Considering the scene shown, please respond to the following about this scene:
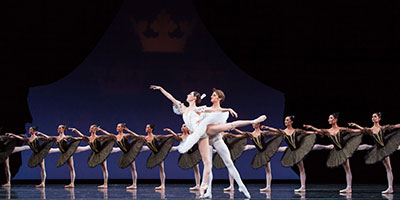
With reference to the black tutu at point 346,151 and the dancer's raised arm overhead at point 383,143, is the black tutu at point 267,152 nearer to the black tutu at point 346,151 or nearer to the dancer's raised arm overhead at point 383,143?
the black tutu at point 346,151

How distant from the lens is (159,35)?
11617mm

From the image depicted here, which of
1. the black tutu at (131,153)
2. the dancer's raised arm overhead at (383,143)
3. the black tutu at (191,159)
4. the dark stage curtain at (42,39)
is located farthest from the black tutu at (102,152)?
the dancer's raised arm overhead at (383,143)

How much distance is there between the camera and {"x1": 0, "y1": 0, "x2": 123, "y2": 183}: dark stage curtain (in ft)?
36.2

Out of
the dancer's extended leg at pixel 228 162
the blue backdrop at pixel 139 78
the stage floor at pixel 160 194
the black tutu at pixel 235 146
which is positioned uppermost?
the blue backdrop at pixel 139 78

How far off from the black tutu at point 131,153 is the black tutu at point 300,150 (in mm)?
2372

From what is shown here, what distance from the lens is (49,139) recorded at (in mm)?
10414

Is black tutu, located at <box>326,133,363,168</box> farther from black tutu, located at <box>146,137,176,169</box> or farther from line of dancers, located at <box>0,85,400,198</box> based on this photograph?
black tutu, located at <box>146,137,176,169</box>

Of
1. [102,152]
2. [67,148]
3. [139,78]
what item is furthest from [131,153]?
[139,78]

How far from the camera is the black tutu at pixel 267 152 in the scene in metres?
9.44

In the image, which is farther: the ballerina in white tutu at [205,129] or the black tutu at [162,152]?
the black tutu at [162,152]

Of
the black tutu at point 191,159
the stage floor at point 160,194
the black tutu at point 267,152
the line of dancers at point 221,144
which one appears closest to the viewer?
the line of dancers at point 221,144

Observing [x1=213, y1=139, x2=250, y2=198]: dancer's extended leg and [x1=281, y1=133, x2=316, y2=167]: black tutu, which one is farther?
[x1=281, y1=133, x2=316, y2=167]: black tutu

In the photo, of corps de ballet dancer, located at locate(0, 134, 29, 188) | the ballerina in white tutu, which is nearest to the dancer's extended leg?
the ballerina in white tutu

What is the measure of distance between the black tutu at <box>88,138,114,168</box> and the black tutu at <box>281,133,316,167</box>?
9.32ft
